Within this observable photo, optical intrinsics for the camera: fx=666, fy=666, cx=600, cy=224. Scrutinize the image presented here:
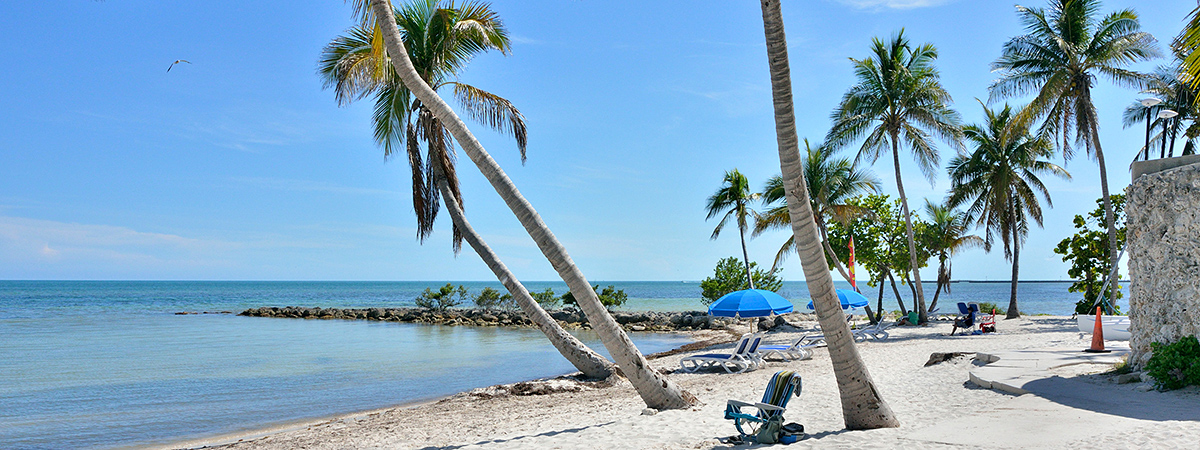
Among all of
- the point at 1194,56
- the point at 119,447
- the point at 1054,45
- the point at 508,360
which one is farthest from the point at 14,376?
the point at 1054,45

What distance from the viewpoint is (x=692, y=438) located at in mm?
6855

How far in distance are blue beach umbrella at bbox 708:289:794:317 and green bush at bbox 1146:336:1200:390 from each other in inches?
321

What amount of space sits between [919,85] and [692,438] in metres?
19.4

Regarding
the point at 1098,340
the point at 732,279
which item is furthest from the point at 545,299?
the point at 1098,340

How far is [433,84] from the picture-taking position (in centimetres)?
1248

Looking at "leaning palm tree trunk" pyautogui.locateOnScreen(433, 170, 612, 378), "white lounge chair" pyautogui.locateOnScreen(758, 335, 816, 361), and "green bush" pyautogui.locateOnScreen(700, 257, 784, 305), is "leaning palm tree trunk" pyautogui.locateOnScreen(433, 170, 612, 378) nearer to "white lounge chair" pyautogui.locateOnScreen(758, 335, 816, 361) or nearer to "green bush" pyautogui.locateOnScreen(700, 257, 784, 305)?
"white lounge chair" pyautogui.locateOnScreen(758, 335, 816, 361)

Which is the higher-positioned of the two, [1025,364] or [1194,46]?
[1194,46]

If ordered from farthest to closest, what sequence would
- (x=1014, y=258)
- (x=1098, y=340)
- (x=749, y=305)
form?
(x=1014, y=258) → (x=749, y=305) → (x=1098, y=340)

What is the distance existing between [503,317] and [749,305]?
Answer: 2401cm

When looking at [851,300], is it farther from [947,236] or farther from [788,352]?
[947,236]

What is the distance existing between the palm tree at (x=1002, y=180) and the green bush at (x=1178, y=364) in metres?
19.4

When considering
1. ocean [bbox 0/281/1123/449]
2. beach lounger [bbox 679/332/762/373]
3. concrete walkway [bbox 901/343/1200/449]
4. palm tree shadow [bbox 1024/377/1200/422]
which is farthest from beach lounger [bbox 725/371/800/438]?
ocean [bbox 0/281/1123/449]

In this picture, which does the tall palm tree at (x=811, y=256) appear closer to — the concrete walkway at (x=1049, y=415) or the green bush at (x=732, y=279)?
the concrete walkway at (x=1049, y=415)

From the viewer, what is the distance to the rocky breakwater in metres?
33.0
